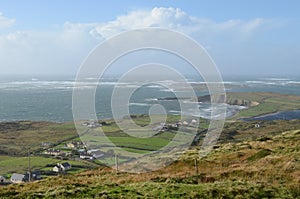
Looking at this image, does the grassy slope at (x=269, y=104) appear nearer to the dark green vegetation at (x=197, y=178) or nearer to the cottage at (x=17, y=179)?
the dark green vegetation at (x=197, y=178)

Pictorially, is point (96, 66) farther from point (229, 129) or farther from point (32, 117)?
point (32, 117)

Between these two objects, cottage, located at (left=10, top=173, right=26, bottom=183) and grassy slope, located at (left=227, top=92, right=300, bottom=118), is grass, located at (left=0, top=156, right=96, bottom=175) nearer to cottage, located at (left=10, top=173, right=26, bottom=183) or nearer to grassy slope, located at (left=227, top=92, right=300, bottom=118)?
cottage, located at (left=10, top=173, right=26, bottom=183)

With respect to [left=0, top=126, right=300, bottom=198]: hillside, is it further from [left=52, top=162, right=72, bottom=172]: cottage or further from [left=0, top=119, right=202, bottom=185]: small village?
[left=52, top=162, right=72, bottom=172]: cottage

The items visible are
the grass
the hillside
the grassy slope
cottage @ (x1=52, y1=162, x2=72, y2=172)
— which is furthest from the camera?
the grassy slope

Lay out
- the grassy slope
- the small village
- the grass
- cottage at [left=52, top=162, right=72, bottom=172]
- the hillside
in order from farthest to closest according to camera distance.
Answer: the grassy slope → the grass → cottage at [left=52, top=162, right=72, bottom=172] → the small village → the hillside

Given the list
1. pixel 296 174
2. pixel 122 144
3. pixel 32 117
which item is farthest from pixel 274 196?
pixel 32 117

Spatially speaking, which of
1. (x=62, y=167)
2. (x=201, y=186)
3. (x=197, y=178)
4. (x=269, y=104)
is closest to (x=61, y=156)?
(x=62, y=167)

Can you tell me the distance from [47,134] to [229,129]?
36.4m

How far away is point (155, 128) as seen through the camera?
53.3 m

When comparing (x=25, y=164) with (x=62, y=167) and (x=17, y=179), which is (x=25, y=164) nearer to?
(x=62, y=167)

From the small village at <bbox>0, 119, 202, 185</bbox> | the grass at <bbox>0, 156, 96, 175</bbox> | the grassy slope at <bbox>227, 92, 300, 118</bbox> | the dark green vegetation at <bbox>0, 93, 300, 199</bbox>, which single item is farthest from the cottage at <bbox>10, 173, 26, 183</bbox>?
the grassy slope at <bbox>227, 92, 300, 118</bbox>

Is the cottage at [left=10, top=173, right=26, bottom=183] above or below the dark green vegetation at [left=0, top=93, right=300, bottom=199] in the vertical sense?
below

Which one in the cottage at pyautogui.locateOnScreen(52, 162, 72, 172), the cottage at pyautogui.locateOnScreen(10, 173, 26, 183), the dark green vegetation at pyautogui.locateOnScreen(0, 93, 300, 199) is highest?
the dark green vegetation at pyautogui.locateOnScreen(0, 93, 300, 199)

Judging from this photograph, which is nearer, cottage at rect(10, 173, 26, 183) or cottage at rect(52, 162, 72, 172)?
cottage at rect(10, 173, 26, 183)
